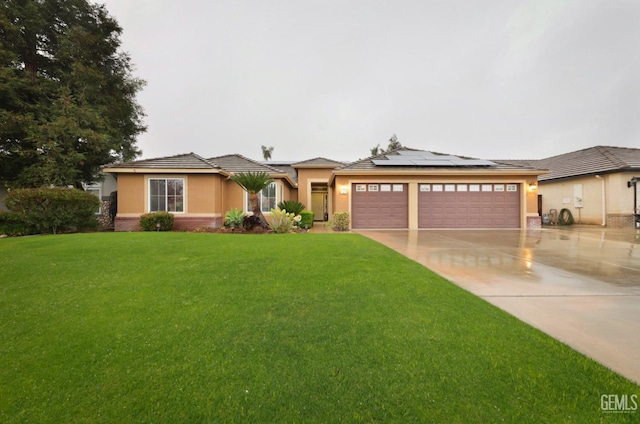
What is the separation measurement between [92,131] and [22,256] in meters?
10.8

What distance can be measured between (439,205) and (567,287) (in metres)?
10.5

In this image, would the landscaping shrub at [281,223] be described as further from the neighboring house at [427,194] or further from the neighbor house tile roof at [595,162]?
the neighbor house tile roof at [595,162]

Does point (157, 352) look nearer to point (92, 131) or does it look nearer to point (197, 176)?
point (197, 176)

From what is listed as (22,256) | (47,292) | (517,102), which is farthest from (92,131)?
(517,102)

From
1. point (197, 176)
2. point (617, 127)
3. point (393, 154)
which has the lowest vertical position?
point (197, 176)

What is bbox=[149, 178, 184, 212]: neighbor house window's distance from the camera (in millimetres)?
12906

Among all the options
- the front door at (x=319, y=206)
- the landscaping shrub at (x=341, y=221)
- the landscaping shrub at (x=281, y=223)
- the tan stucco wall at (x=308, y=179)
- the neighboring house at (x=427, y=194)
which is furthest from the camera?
the front door at (x=319, y=206)

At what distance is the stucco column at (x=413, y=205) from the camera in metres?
14.2

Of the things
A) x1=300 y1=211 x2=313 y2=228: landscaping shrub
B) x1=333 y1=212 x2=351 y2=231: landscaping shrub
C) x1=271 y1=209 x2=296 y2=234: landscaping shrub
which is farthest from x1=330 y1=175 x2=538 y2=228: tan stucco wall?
x1=271 y1=209 x2=296 y2=234: landscaping shrub

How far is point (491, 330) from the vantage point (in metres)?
2.70

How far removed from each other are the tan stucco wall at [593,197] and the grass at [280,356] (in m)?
19.0

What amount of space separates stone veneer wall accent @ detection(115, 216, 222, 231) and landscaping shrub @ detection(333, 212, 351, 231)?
19.6 feet

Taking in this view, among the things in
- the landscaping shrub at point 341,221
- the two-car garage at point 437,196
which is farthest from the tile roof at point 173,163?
the two-car garage at point 437,196

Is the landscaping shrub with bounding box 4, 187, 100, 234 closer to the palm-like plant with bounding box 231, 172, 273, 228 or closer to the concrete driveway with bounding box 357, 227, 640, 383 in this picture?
the palm-like plant with bounding box 231, 172, 273, 228
